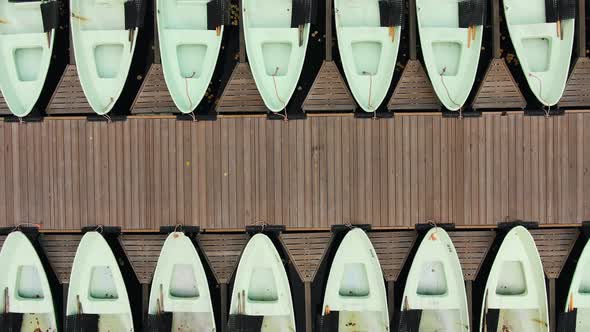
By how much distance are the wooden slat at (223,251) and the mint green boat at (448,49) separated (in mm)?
3079

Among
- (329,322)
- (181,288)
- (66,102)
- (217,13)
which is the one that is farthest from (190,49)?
(329,322)

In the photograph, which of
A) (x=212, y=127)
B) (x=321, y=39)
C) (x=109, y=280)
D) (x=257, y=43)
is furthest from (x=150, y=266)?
(x=321, y=39)

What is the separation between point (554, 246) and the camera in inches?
214

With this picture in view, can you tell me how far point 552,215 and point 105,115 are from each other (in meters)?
5.63

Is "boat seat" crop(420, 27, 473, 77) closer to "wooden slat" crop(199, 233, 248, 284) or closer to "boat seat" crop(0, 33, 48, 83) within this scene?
"wooden slat" crop(199, 233, 248, 284)

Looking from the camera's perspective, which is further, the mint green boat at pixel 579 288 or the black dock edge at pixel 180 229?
the black dock edge at pixel 180 229

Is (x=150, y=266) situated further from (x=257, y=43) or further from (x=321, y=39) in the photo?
(x=321, y=39)

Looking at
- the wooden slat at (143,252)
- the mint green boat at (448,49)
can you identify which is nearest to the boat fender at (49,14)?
the wooden slat at (143,252)

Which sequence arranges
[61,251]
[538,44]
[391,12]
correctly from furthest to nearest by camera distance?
1. [61,251]
2. [538,44]
3. [391,12]

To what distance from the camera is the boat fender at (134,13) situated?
17.5 feet

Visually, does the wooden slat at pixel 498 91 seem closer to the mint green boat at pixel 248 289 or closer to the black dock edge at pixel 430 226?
the black dock edge at pixel 430 226

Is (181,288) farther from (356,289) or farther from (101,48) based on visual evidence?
(101,48)

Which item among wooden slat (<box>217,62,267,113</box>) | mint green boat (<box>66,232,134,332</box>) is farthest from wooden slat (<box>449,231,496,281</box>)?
mint green boat (<box>66,232,134,332</box>)

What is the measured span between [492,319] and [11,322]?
235 inches
